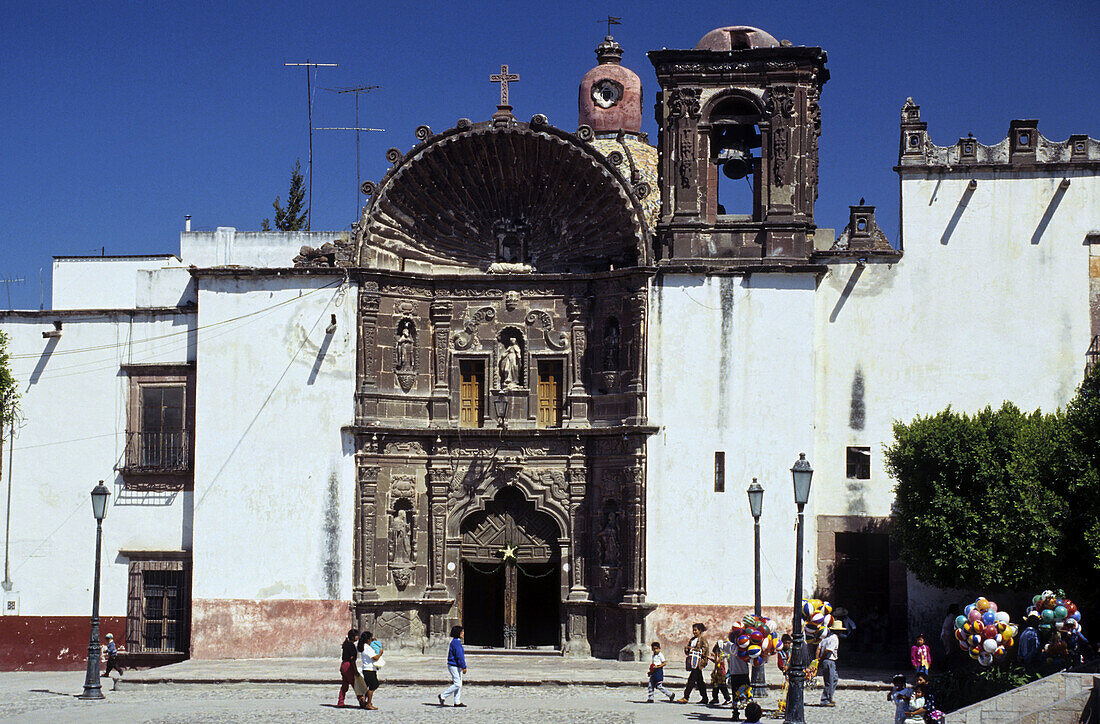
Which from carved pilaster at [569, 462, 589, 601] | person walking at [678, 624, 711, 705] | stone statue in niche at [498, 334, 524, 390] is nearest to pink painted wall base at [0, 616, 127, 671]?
stone statue in niche at [498, 334, 524, 390]

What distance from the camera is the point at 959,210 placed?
111 ft

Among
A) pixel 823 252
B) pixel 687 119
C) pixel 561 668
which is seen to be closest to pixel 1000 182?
pixel 823 252

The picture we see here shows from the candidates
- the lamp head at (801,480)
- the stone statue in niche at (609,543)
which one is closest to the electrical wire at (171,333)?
the stone statue in niche at (609,543)

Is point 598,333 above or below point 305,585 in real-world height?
above

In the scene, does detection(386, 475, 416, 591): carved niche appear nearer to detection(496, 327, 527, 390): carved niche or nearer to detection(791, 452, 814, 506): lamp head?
detection(496, 327, 527, 390): carved niche

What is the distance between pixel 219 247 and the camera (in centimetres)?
4172

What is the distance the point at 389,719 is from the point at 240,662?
28.2 ft

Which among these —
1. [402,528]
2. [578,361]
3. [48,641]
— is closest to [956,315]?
[578,361]

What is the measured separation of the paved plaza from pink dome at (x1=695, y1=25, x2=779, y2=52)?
14165 millimetres

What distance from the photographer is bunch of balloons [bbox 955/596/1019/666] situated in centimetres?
2578

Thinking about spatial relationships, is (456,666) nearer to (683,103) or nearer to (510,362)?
(510,362)

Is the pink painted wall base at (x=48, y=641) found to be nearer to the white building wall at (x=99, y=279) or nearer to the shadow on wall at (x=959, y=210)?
the white building wall at (x=99, y=279)

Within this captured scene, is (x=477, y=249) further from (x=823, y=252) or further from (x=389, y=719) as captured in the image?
(x=389, y=719)

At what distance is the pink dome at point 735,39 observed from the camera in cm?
3525
